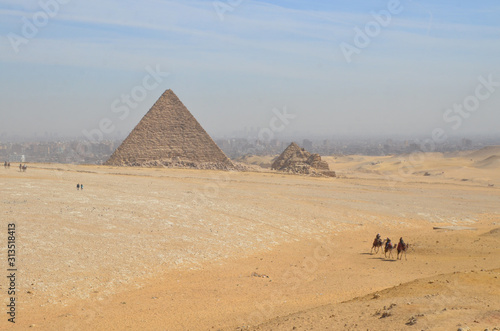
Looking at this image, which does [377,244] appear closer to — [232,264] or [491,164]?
[232,264]

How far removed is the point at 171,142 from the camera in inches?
1673

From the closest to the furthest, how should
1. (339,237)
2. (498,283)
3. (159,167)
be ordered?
1. (498,283)
2. (339,237)
3. (159,167)

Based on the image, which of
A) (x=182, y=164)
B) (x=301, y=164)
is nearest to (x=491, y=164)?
(x=301, y=164)

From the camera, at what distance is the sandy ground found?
707 cm

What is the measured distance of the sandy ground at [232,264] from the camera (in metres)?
7.07

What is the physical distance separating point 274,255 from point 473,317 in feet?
23.0

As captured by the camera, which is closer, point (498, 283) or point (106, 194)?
point (498, 283)

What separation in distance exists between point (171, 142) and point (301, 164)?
42.2 ft

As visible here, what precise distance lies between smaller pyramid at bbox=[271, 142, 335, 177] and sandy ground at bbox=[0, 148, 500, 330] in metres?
20.3

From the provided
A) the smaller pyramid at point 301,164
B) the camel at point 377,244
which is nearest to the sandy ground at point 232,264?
the camel at point 377,244

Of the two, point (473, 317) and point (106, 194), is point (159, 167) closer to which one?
point (106, 194)

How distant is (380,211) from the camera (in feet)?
67.0

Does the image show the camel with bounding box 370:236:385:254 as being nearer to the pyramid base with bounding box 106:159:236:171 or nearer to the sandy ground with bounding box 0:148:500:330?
the sandy ground with bounding box 0:148:500:330

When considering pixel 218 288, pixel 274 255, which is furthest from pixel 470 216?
pixel 218 288
